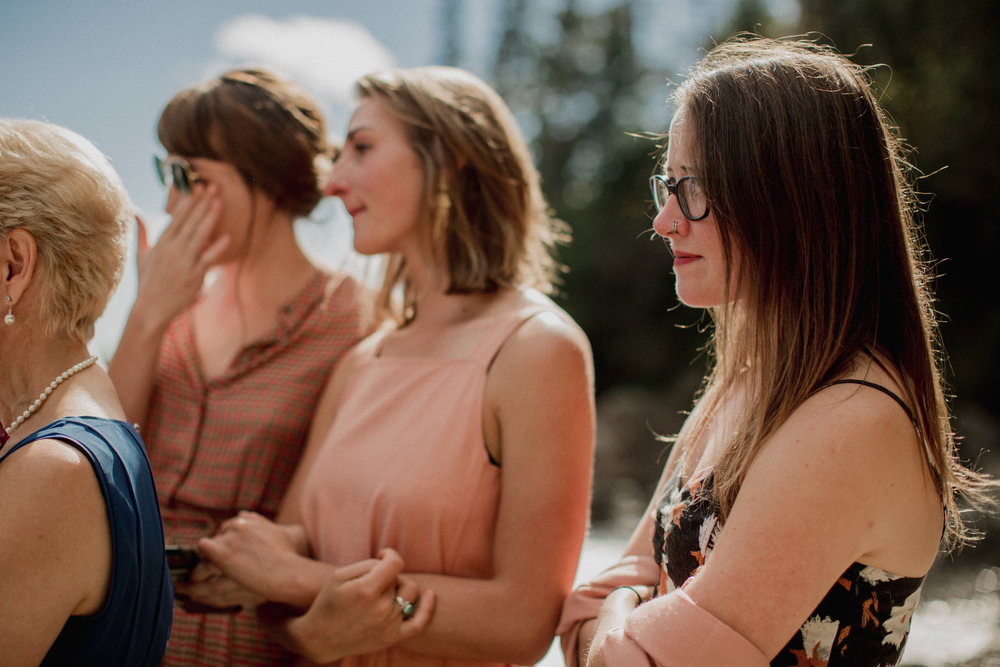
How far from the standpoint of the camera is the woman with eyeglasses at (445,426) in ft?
5.89

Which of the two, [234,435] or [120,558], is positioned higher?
[120,558]

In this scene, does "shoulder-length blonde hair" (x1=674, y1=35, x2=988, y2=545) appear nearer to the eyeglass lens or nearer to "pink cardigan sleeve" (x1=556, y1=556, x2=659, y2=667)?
"pink cardigan sleeve" (x1=556, y1=556, x2=659, y2=667)

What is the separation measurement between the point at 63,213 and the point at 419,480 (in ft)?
3.08

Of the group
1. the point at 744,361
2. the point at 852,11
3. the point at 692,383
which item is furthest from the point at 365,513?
the point at 852,11

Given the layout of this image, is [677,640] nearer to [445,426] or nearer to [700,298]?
[700,298]

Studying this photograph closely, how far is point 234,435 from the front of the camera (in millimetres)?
2361

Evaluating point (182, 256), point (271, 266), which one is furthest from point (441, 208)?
point (182, 256)

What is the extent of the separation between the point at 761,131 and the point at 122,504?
3.88 ft

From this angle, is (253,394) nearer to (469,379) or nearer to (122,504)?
(469,379)

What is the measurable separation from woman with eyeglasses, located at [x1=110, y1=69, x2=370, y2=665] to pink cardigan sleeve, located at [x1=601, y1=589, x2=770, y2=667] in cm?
128

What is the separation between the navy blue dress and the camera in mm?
1241

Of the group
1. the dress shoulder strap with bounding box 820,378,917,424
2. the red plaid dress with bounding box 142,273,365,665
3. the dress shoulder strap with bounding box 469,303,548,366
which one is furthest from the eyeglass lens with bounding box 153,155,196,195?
the dress shoulder strap with bounding box 820,378,917,424

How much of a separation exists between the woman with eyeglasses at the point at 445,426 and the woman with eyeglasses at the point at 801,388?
0.38 meters

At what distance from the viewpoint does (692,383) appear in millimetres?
13320
